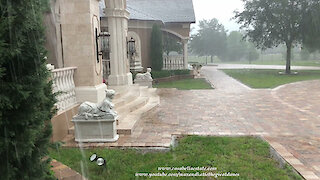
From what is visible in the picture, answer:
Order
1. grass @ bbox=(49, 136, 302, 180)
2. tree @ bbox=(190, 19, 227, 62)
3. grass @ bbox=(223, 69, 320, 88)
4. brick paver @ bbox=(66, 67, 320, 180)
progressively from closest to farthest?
1. grass @ bbox=(49, 136, 302, 180)
2. brick paver @ bbox=(66, 67, 320, 180)
3. grass @ bbox=(223, 69, 320, 88)
4. tree @ bbox=(190, 19, 227, 62)

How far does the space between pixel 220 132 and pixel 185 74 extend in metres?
15.6

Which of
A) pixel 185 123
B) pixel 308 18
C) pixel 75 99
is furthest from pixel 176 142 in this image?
pixel 308 18

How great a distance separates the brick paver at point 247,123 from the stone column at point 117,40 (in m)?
1.89

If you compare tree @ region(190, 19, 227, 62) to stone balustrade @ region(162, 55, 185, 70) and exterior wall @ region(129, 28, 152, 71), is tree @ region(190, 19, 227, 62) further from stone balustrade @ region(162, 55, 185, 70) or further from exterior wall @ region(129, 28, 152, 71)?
exterior wall @ region(129, 28, 152, 71)

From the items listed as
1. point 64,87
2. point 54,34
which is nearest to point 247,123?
point 64,87

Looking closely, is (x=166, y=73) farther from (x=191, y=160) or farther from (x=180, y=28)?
(x=191, y=160)

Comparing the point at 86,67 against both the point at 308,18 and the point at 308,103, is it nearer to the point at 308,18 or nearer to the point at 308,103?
the point at 308,103

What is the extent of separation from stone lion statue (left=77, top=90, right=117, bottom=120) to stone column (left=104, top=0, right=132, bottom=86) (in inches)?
175

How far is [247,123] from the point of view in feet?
24.5

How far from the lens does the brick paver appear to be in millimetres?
5344

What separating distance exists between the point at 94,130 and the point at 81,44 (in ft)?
7.49

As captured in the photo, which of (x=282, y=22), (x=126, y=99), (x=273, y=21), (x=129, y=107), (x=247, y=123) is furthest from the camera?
(x=273, y=21)

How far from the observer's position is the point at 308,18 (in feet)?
75.7

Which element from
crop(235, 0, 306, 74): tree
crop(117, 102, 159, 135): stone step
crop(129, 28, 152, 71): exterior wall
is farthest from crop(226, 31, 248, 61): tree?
crop(117, 102, 159, 135): stone step
